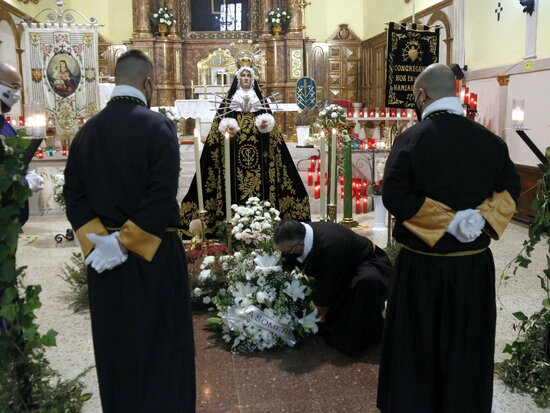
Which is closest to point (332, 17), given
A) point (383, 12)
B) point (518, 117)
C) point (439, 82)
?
point (383, 12)

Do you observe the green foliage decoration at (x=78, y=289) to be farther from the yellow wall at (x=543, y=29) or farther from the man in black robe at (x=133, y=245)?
the yellow wall at (x=543, y=29)

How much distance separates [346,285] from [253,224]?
97 centimetres

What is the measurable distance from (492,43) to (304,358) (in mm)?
7353

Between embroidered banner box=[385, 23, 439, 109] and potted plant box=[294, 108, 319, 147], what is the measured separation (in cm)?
511

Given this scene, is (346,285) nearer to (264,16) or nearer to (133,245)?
(133,245)

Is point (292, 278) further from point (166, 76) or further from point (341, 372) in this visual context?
point (166, 76)

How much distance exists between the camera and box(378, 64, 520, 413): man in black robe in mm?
2361

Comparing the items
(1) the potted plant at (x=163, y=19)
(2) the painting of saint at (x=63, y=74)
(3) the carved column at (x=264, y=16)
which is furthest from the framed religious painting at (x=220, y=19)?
(2) the painting of saint at (x=63, y=74)

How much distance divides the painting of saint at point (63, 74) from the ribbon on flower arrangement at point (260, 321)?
273 inches

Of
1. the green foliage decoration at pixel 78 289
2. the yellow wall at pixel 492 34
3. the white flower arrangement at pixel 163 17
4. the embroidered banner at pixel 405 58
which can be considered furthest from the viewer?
the white flower arrangement at pixel 163 17

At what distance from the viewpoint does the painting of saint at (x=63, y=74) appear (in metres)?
9.05

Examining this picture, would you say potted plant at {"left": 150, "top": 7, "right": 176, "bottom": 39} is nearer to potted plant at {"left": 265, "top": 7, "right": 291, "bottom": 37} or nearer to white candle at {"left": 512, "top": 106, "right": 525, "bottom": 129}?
potted plant at {"left": 265, "top": 7, "right": 291, "bottom": 37}

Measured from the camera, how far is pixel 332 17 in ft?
50.5

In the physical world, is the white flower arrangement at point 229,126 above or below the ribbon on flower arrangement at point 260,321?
above
